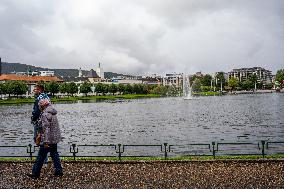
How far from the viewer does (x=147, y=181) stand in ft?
43.3

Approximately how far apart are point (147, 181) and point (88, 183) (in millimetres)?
2176

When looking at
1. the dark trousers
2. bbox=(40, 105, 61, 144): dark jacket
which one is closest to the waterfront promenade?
the dark trousers

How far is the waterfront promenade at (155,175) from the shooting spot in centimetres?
1274

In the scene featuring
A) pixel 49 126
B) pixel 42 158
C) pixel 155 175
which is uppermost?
pixel 49 126

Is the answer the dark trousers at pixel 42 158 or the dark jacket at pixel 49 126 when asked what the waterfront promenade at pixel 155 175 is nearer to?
the dark trousers at pixel 42 158

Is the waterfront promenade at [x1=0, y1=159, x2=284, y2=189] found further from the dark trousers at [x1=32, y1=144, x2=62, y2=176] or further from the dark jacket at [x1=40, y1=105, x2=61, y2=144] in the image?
the dark jacket at [x1=40, y1=105, x2=61, y2=144]

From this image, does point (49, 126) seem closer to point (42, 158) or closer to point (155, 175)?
point (42, 158)

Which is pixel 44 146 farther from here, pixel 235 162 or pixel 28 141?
pixel 28 141

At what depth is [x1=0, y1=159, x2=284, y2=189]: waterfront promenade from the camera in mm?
12742

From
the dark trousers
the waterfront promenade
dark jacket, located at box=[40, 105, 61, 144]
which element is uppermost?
dark jacket, located at box=[40, 105, 61, 144]

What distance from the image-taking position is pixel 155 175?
1411 cm

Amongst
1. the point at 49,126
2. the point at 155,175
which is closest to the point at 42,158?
the point at 49,126

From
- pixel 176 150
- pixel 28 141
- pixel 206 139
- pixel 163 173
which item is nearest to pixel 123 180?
pixel 163 173

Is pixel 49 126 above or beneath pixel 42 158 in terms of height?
above
